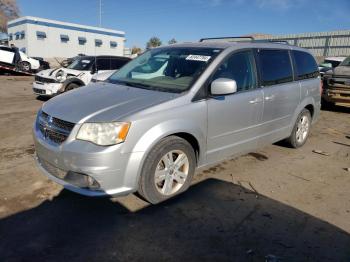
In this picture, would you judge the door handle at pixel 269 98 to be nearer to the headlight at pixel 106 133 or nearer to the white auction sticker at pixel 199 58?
the white auction sticker at pixel 199 58

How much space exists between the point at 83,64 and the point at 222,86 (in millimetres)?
8286

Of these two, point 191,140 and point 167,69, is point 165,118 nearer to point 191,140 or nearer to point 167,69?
point 191,140

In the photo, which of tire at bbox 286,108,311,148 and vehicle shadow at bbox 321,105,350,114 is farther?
vehicle shadow at bbox 321,105,350,114

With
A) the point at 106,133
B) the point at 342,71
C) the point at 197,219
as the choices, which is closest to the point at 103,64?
the point at 342,71

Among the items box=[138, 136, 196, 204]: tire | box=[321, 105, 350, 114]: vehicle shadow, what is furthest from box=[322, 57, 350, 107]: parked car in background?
box=[138, 136, 196, 204]: tire

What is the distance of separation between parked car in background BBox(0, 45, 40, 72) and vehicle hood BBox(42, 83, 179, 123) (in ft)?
63.8

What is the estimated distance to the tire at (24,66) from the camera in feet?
71.5

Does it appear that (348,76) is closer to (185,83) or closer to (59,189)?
(185,83)

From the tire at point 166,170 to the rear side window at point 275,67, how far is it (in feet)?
5.79

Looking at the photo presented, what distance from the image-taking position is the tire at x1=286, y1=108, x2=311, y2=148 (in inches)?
232

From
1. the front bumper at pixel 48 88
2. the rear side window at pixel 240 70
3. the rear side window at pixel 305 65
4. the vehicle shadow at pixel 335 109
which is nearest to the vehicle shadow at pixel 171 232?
the rear side window at pixel 240 70

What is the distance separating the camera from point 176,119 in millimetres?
3613

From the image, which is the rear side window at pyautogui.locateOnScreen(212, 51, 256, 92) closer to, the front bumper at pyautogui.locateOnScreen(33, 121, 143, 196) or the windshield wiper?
the windshield wiper

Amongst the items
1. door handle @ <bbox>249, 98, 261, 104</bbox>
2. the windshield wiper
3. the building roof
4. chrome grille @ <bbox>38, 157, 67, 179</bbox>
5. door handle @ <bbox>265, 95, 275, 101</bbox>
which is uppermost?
the building roof
